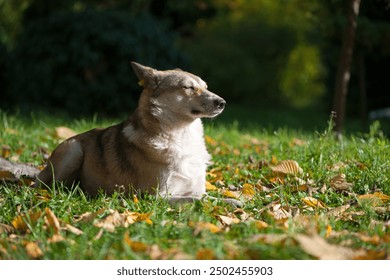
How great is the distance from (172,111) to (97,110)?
7831mm

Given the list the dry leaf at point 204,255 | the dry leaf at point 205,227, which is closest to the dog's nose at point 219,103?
the dry leaf at point 205,227

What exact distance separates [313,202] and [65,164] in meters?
2.29

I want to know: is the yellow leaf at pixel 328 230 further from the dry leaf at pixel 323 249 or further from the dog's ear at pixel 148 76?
the dog's ear at pixel 148 76

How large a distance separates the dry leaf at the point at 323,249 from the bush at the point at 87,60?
30.8 feet

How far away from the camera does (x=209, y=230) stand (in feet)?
11.4

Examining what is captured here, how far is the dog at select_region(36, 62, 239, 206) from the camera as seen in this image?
15.5 feet

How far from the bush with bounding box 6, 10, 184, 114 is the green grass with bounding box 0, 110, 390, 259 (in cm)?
585

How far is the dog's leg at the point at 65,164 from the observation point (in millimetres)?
5152

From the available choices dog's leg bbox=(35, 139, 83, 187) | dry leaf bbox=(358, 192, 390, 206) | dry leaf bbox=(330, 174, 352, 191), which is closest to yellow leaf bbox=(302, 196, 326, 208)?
dry leaf bbox=(358, 192, 390, 206)

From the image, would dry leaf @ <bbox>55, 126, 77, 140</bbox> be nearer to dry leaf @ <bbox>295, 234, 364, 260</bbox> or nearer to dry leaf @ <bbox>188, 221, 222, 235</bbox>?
dry leaf @ <bbox>188, 221, 222, 235</bbox>

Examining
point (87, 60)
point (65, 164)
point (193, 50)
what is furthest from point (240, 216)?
point (193, 50)

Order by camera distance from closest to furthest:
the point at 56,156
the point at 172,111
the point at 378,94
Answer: the point at 172,111 < the point at 56,156 < the point at 378,94

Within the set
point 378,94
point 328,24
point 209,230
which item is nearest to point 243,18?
point 378,94
